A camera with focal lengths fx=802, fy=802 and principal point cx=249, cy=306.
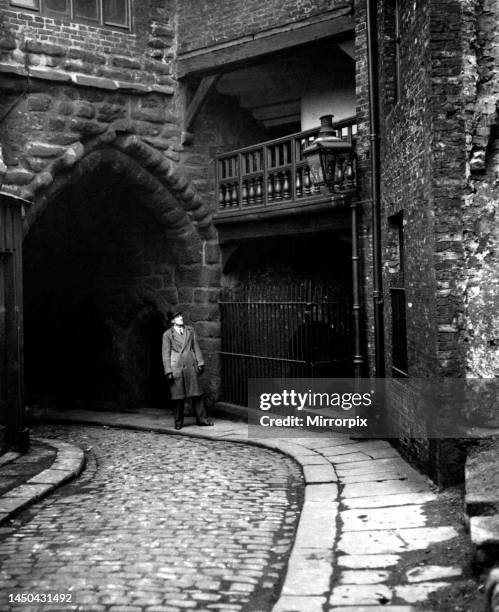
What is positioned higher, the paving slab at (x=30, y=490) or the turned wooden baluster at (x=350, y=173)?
the turned wooden baluster at (x=350, y=173)

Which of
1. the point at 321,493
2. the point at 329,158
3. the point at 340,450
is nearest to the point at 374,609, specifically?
the point at 321,493

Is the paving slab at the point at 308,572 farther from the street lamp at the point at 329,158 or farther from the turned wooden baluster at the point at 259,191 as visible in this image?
the turned wooden baluster at the point at 259,191

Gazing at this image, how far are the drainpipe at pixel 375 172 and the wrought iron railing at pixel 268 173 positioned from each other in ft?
2.57

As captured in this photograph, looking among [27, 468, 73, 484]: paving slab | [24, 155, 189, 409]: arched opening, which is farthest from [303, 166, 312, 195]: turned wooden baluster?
[27, 468, 73, 484]: paving slab

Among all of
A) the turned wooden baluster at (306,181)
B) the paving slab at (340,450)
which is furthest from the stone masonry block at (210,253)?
the paving slab at (340,450)

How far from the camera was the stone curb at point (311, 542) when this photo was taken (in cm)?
445

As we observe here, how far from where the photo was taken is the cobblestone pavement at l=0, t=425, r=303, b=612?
4676 millimetres

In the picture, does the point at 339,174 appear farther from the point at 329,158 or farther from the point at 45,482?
the point at 45,482

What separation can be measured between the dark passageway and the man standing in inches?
74.5

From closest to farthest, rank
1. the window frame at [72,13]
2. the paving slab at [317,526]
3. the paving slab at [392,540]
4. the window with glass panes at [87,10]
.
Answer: the paving slab at [392,540], the paving slab at [317,526], the window frame at [72,13], the window with glass panes at [87,10]

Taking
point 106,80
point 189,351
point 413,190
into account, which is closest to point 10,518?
point 413,190

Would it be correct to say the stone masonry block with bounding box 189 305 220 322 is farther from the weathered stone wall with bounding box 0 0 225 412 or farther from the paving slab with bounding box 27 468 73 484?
the paving slab with bounding box 27 468 73 484

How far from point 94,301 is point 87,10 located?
4.95 meters

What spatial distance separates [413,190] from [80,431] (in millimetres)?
Answer: 6458
